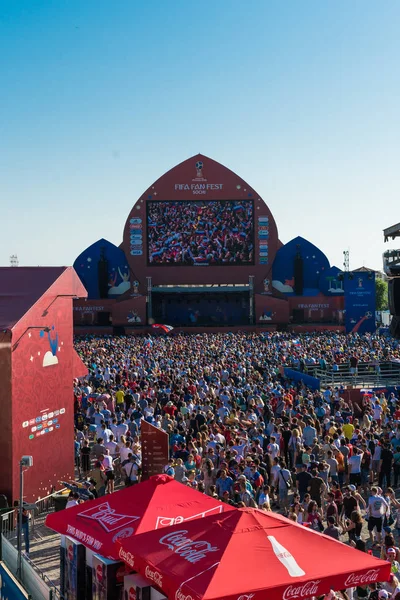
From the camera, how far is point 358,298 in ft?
120

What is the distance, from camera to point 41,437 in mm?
11922

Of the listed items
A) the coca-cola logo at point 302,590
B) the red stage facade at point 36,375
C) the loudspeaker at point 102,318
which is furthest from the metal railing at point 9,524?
the loudspeaker at point 102,318

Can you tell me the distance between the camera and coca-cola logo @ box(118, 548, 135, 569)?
5.78 metres

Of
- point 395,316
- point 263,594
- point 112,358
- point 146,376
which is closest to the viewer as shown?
point 263,594

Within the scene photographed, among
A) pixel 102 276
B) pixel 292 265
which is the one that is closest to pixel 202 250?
pixel 292 265

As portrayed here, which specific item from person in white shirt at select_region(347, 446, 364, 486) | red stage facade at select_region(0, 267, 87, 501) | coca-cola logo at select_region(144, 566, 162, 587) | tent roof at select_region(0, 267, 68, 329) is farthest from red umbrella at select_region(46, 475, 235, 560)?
tent roof at select_region(0, 267, 68, 329)

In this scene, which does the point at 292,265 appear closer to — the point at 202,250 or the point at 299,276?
the point at 299,276

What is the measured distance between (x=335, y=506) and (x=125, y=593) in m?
3.49

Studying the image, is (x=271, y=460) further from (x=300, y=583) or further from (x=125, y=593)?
(x=300, y=583)

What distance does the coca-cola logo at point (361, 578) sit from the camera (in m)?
5.32

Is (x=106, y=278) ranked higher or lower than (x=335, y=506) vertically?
higher

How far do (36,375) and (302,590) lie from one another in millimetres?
7718

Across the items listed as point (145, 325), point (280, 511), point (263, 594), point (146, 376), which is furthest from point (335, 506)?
point (145, 325)

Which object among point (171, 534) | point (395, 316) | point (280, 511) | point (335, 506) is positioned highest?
point (395, 316)
